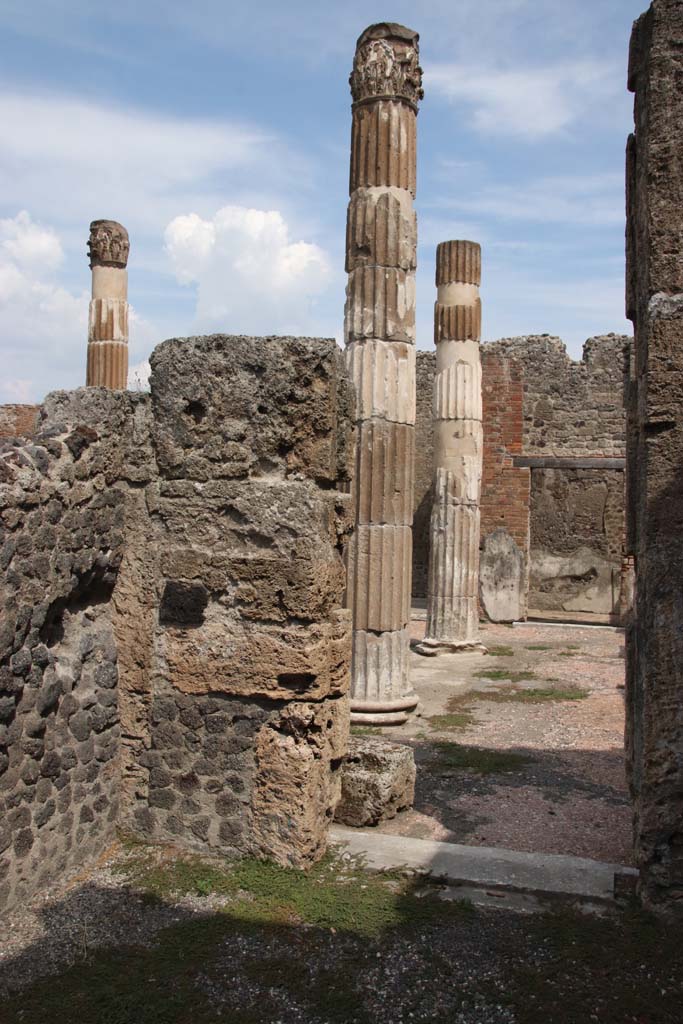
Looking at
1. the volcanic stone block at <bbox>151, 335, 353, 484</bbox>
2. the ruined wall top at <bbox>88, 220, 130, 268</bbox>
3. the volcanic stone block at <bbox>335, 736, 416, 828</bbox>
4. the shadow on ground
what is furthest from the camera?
the ruined wall top at <bbox>88, 220, 130, 268</bbox>

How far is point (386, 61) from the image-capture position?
27.5 feet

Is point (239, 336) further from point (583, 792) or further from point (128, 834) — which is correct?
point (583, 792)

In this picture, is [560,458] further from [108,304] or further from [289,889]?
[289,889]

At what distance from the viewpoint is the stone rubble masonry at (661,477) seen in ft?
12.9

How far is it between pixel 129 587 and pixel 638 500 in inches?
101

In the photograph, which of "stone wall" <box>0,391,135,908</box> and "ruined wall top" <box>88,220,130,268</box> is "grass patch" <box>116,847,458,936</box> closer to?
"stone wall" <box>0,391,135,908</box>

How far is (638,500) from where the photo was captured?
13.9 feet

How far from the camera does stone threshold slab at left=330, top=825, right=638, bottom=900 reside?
429 centimetres

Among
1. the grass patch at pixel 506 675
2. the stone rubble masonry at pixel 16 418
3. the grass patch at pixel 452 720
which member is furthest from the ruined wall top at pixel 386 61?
the stone rubble masonry at pixel 16 418

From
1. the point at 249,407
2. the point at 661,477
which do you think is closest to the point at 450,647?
the point at 249,407

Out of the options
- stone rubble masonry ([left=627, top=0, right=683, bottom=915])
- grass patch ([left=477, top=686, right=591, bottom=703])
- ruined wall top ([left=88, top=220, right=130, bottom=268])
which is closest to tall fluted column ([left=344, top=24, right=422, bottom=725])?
grass patch ([left=477, top=686, right=591, bottom=703])

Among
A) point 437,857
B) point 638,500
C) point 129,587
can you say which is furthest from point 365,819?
point 638,500

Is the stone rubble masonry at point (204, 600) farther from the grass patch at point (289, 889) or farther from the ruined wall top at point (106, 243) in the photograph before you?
the ruined wall top at point (106, 243)

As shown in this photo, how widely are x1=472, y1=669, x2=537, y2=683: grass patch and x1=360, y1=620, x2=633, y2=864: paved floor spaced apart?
1 centimetres
